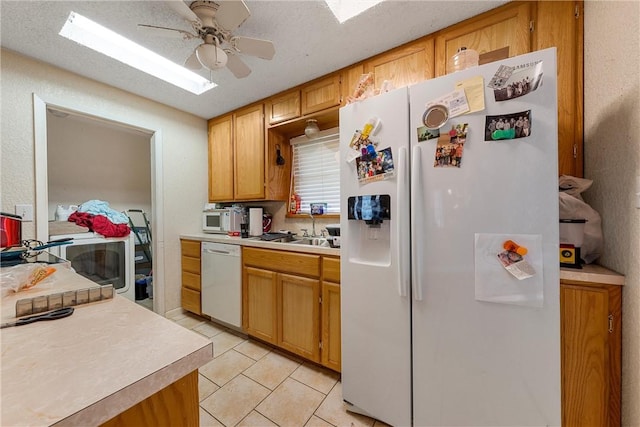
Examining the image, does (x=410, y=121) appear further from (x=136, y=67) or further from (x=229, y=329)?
(x=229, y=329)

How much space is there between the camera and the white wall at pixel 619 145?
0.88 meters

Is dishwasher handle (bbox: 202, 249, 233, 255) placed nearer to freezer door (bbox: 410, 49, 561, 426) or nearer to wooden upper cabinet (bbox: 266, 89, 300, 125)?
wooden upper cabinet (bbox: 266, 89, 300, 125)

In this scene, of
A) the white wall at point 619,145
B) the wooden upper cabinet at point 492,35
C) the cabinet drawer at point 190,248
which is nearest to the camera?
the white wall at point 619,145

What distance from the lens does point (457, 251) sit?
1.07 meters

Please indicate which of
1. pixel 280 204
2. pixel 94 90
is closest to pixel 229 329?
pixel 280 204

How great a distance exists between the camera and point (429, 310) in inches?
44.3

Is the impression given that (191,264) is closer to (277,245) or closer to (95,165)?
(277,245)

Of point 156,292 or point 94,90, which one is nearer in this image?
point 94,90

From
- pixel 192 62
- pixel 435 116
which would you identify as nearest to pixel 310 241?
Answer: pixel 435 116

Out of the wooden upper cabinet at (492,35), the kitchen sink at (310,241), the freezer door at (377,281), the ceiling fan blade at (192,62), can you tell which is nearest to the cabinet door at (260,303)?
the kitchen sink at (310,241)

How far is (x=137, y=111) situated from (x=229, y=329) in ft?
7.75

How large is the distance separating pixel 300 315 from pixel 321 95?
1807mm

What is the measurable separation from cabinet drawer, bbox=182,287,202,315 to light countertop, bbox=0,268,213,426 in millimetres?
1989

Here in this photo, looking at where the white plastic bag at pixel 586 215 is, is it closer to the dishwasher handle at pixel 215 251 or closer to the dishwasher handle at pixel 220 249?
the dishwasher handle at pixel 220 249
